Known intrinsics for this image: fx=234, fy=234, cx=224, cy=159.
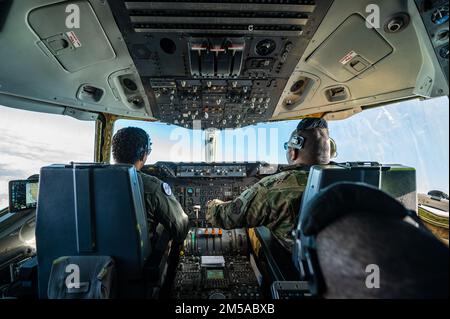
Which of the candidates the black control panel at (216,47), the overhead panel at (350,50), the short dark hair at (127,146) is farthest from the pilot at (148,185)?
the overhead panel at (350,50)

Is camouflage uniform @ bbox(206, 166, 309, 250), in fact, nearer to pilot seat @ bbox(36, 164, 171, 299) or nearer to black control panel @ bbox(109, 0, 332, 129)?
pilot seat @ bbox(36, 164, 171, 299)

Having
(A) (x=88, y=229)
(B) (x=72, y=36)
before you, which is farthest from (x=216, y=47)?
(A) (x=88, y=229)

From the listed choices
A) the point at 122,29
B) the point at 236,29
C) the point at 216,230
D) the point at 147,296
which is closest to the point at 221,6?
the point at 236,29

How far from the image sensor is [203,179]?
2857 mm

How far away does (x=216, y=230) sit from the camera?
99.7 inches

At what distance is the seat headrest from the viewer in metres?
0.53

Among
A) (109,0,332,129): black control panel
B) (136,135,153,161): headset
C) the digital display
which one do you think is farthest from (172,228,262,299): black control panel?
(109,0,332,129): black control panel

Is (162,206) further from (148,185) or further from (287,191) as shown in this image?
(287,191)

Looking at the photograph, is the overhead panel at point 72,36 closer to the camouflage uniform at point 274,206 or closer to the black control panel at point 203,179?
the black control panel at point 203,179

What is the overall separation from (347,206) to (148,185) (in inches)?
52.1

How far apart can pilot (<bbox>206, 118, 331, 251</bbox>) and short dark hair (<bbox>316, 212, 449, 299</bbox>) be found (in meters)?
0.96

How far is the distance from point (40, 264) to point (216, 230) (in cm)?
159

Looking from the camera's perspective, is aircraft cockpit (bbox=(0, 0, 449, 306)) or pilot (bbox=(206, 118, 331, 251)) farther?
pilot (bbox=(206, 118, 331, 251))

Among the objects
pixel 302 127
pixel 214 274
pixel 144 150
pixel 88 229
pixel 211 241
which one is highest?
pixel 302 127
